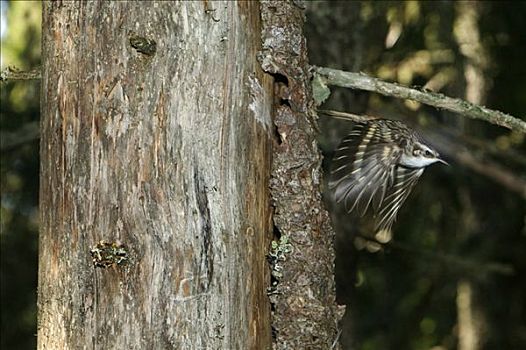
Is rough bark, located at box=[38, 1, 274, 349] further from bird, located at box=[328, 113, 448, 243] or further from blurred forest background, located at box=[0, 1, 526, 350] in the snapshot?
blurred forest background, located at box=[0, 1, 526, 350]

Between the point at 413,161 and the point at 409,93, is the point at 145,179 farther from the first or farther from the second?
the point at 413,161

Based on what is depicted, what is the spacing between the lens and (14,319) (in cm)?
542

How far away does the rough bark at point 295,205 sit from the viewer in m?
2.51

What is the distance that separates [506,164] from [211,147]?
3.64 meters

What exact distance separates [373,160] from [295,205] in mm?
627

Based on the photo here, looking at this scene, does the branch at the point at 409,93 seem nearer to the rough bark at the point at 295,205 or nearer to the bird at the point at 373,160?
the rough bark at the point at 295,205

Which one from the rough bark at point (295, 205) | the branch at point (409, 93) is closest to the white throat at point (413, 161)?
the branch at point (409, 93)

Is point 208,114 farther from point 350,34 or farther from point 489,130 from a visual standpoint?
point 489,130

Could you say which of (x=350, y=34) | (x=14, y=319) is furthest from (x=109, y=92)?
(x=14, y=319)

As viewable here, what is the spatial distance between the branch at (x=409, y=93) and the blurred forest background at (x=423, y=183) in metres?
1.71

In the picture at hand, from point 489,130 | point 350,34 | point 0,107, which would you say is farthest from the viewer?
point 489,130

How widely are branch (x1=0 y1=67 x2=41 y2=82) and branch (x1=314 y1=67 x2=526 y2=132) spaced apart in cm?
71

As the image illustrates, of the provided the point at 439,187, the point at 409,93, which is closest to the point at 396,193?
the point at 409,93

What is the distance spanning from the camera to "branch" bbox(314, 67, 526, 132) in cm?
274
